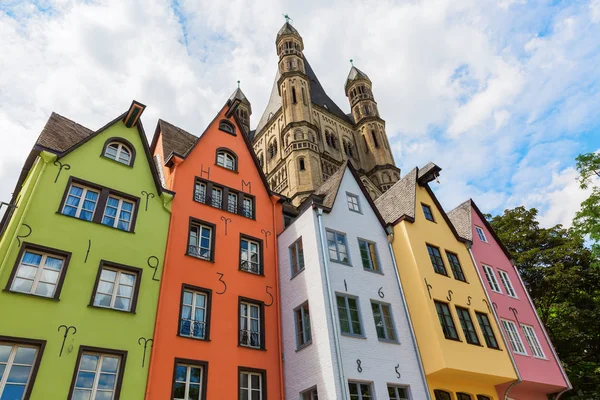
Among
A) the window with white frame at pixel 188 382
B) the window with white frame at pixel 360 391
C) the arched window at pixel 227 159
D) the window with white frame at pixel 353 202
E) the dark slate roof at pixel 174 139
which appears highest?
the dark slate roof at pixel 174 139

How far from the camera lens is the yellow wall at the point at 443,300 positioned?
15635mm

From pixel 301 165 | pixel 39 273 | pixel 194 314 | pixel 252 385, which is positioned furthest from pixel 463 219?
pixel 301 165

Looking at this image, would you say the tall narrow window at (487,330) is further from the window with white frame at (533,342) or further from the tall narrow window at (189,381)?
the tall narrow window at (189,381)

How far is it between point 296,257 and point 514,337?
1104 centimetres

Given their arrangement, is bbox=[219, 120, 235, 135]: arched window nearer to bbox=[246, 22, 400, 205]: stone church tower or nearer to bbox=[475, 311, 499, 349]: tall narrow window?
bbox=[475, 311, 499, 349]: tall narrow window

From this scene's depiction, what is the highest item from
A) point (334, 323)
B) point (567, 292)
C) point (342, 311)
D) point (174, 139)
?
point (174, 139)

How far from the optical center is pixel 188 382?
41.8 feet

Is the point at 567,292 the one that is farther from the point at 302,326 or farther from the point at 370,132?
the point at 370,132

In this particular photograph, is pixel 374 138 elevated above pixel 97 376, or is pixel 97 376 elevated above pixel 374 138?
pixel 374 138

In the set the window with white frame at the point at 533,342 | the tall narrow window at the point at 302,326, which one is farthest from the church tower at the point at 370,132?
the tall narrow window at the point at 302,326

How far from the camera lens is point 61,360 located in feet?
36.0

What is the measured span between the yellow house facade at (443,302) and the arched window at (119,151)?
38.0 ft

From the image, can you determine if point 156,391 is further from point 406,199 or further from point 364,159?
point 364,159

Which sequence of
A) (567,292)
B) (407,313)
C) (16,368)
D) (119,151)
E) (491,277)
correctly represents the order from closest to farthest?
(16,368)
(119,151)
(407,313)
(491,277)
(567,292)
